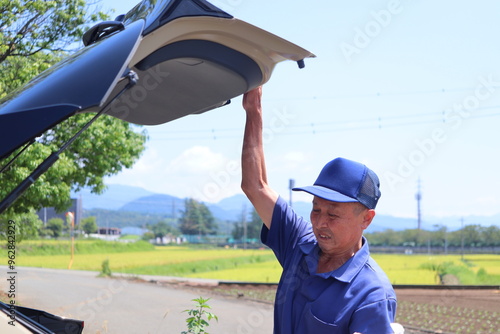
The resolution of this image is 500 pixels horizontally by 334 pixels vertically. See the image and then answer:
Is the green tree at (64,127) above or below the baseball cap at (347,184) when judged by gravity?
above

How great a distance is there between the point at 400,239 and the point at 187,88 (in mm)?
88681

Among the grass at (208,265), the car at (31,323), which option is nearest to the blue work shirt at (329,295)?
the car at (31,323)

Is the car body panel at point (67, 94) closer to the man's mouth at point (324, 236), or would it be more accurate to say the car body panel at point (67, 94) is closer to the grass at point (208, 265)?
the man's mouth at point (324, 236)

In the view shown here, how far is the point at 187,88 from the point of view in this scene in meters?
2.75

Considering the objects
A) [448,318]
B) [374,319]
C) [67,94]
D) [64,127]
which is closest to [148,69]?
[67,94]

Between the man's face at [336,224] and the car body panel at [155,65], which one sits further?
the man's face at [336,224]

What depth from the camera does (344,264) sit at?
107 inches

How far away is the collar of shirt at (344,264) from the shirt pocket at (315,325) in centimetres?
17

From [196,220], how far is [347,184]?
141832 millimetres

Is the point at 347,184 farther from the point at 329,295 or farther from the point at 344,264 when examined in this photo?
the point at 329,295

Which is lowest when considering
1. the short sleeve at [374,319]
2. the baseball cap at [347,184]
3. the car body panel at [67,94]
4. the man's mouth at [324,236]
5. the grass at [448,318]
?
the grass at [448,318]

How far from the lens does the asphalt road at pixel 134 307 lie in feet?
43.6

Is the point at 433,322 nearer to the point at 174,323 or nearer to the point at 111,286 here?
the point at 174,323

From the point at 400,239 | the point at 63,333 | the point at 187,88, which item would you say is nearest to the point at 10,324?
the point at 63,333
